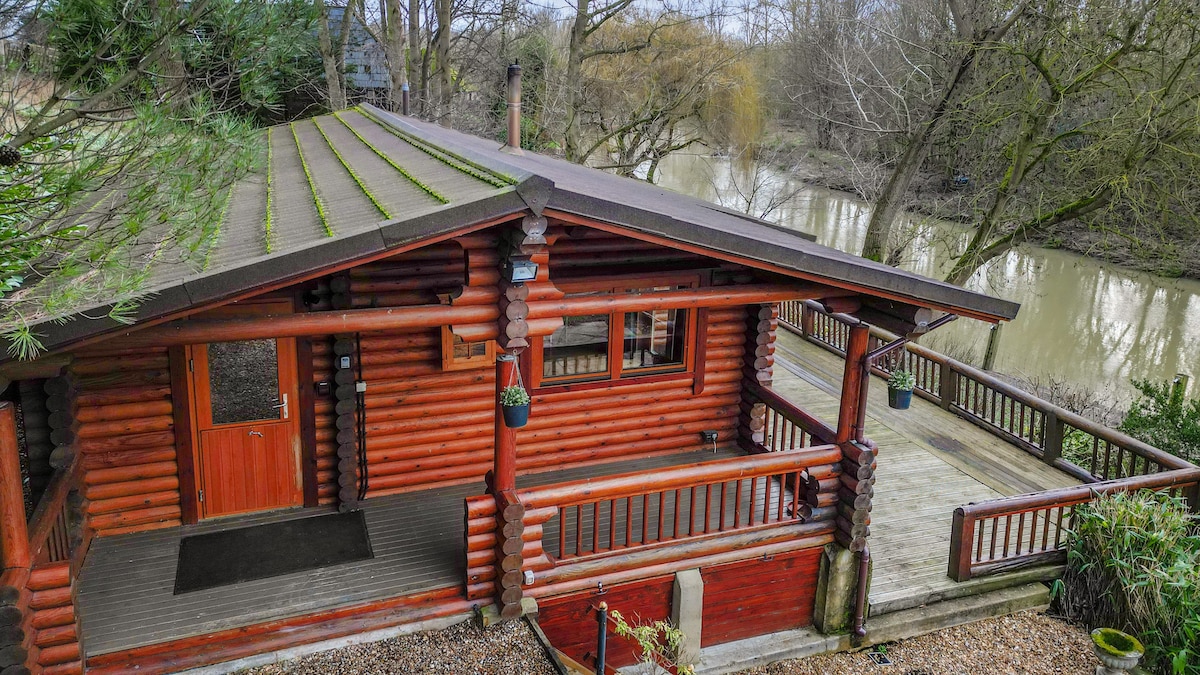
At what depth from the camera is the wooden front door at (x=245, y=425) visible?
656 centimetres

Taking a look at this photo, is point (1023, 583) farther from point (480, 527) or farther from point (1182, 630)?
point (480, 527)

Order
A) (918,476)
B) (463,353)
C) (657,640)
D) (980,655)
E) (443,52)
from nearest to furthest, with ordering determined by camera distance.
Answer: (657,640) < (980,655) < (463,353) < (918,476) < (443,52)

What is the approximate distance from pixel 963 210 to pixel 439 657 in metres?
19.9

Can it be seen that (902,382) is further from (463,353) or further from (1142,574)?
(463,353)

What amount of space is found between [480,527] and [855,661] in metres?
3.34

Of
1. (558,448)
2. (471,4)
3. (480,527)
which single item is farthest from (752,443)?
(471,4)

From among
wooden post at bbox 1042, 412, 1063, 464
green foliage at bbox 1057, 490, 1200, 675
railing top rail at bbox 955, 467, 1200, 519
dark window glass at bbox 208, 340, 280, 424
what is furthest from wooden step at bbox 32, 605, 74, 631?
wooden post at bbox 1042, 412, 1063, 464

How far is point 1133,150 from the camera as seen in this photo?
44.4 ft

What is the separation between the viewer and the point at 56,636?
4.84m

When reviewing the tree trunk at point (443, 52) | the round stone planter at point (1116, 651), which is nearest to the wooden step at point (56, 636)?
the round stone planter at point (1116, 651)

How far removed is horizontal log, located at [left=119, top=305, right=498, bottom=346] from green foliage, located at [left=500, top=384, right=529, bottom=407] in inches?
19.0

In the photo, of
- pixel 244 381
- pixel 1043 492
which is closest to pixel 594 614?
pixel 244 381

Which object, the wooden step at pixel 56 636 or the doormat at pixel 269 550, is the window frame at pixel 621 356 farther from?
the wooden step at pixel 56 636

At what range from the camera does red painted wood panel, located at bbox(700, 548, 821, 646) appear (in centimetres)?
673
